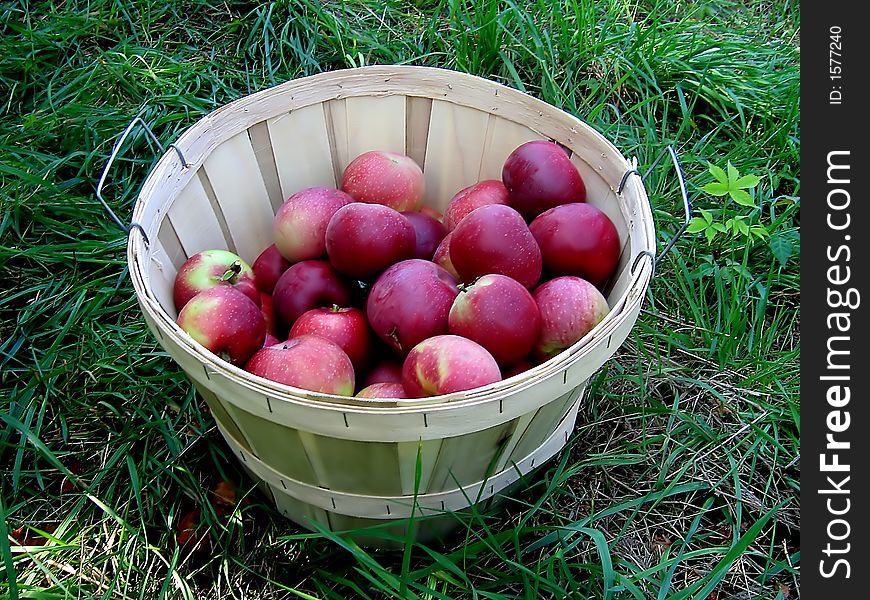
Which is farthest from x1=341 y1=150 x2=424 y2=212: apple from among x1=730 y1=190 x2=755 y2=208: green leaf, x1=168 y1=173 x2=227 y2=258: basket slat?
x1=730 y1=190 x2=755 y2=208: green leaf

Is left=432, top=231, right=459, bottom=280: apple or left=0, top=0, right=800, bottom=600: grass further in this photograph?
left=432, top=231, right=459, bottom=280: apple

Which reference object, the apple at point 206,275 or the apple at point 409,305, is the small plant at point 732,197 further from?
the apple at point 206,275

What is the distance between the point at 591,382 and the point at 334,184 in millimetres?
864

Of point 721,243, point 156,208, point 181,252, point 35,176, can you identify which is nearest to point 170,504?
point 181,252

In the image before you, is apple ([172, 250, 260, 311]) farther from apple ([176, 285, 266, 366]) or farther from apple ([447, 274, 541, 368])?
apple ([447, 274, 541, 368])

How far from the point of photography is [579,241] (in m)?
1.55

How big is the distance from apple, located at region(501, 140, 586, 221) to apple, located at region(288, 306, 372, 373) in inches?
18.2

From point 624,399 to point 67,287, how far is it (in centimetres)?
152

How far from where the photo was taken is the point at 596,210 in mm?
1579

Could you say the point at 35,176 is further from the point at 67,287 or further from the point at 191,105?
the point at 191,105

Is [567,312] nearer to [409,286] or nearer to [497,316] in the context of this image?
[497,316]

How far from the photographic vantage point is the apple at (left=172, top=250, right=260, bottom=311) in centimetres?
155

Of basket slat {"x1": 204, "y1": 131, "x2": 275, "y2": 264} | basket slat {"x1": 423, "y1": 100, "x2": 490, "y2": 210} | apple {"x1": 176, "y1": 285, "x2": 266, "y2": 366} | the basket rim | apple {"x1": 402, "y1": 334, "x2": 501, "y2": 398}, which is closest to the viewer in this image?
the basket rim

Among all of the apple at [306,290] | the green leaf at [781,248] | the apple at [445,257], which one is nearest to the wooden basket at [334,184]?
the apple at [306,290]
